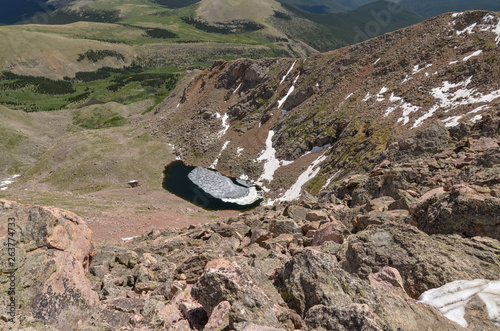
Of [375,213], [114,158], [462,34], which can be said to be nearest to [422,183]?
[375,213]

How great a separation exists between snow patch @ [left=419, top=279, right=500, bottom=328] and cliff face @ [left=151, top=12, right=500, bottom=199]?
33.2m

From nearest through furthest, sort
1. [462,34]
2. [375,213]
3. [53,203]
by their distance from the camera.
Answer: [375,213], [53,203], [462,34]

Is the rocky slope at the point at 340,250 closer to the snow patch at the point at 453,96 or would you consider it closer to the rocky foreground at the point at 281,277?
the rocky foreground at the point at 281,277

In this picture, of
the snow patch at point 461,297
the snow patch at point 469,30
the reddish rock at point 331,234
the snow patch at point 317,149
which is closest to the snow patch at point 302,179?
the snow patch at point 317,149

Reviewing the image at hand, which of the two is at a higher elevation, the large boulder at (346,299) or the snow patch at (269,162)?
the large boulder at (346,299)

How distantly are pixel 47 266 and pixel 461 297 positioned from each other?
677 inches

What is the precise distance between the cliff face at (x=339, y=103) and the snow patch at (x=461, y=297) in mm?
33209

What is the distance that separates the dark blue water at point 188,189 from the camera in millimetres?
71188

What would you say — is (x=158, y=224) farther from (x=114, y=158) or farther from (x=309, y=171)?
(x=114, y=158)

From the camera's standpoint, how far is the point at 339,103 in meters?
78.9

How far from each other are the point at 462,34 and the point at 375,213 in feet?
238

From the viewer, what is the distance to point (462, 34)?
68750 mm

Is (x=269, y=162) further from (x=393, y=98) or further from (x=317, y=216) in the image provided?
(x=317, y=216)
